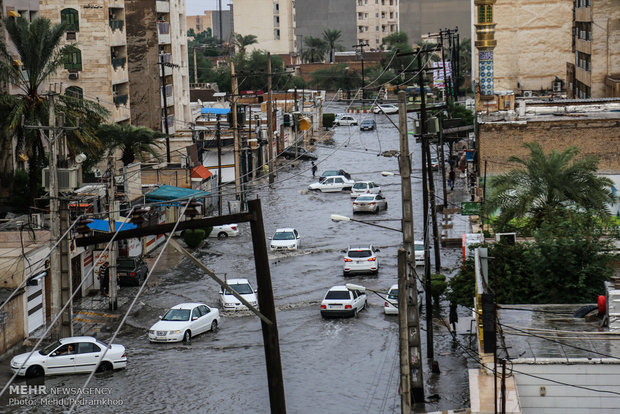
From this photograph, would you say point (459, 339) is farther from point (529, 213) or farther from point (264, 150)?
point (264, 150)

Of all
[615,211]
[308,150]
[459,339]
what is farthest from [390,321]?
[308,150]

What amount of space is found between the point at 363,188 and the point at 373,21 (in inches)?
4940

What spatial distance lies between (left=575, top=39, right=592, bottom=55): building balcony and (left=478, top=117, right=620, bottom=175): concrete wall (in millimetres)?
19077

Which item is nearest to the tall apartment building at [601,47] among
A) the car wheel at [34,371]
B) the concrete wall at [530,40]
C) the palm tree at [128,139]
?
the concrete wall at [530,40]

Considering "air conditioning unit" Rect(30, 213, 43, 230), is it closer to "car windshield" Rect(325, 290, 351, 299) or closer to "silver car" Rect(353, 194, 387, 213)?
"car windshield" Rect(325, 290, 351, 299)

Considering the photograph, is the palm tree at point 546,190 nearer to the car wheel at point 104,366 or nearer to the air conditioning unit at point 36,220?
the car wheel at point 104,366

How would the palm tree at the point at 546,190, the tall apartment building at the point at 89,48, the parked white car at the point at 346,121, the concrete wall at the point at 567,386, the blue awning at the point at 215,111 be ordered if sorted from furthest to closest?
the parked white car at the point at 346,121, the blue awning at the point at 215,111, the tall apartment building at the point at 89,48, the palm tree at the point at 546,190, the concrete wall at the point at 567,386

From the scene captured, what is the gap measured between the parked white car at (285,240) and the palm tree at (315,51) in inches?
4627

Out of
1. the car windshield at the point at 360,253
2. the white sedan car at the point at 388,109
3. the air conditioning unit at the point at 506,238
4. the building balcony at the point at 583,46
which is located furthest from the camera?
the white sedan car at the point at 388,109

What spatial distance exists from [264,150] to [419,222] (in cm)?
2926

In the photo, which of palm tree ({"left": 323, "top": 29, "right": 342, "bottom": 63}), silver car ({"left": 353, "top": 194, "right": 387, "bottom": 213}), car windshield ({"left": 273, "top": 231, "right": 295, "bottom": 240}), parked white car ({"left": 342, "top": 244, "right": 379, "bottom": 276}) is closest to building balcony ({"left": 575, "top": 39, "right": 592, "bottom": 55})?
silver car ({"left": 353, "top": 194, "right": 387, "bottom": 213})

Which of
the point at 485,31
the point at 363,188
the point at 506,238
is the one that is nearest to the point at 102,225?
the point at 506,238

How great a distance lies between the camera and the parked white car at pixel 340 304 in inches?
1479

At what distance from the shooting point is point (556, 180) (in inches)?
1501
